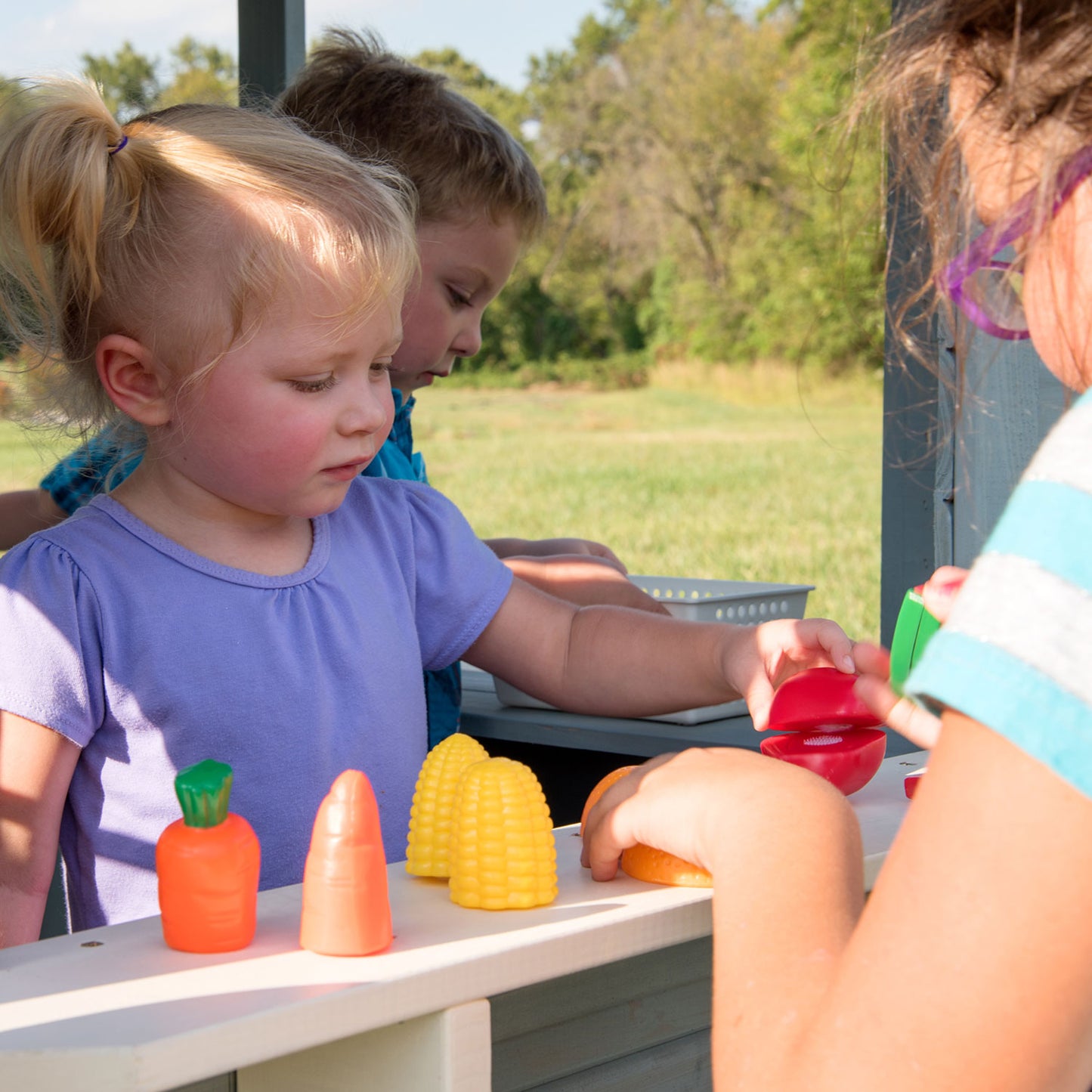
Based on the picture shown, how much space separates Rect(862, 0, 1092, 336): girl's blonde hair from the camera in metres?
0.72

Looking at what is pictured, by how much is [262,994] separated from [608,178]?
3293cm

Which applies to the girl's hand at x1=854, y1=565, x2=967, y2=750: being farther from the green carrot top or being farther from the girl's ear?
the girl's ear

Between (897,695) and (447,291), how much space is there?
1.22 meters

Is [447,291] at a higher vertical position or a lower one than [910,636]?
higher

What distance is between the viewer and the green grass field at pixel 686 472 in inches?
455

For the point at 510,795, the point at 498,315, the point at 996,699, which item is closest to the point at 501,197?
the point at 510,795

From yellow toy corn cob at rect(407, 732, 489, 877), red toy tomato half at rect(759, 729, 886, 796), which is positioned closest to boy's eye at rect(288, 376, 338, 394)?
yellow toy corn cob at rect(407, 732, 489, 877)

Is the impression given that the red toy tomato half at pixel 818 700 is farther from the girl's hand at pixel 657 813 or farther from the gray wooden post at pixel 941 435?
the gray wooden post at pixel 941 435

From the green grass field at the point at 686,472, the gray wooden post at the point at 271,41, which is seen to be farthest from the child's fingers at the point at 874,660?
the green grass field at the point at 686,472

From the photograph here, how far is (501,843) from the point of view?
37.2 inches

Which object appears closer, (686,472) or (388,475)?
(388,475)

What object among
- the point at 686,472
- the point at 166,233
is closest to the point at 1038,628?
the point at 166,233

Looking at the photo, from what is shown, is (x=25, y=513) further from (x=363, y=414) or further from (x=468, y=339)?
(x=363, y=414)

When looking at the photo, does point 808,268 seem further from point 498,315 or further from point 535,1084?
point 535,1084
